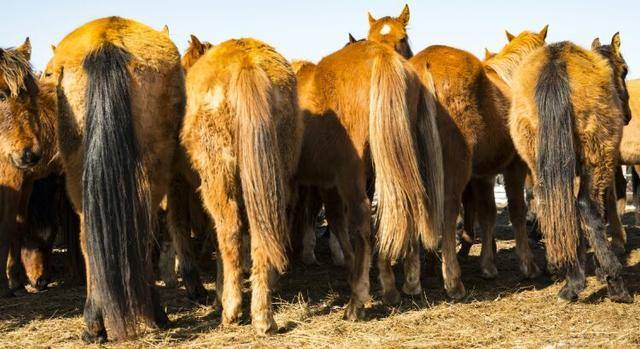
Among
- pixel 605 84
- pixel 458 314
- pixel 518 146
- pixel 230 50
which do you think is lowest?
pixel 458 314

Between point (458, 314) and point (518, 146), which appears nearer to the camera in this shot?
point (458, 314)

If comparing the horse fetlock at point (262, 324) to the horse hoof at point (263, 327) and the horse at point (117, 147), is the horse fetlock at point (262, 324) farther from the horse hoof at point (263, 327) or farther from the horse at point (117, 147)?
the horse at point (117, 147)

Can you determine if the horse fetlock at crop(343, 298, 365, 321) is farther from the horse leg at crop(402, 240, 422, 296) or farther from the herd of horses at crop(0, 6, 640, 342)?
the horse leg at crop(402, 240, 422, 296)

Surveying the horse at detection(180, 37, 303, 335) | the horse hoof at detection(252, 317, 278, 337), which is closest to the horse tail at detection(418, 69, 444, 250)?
the horse at detection(180, 37, 303, 335)

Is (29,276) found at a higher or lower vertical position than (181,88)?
lower

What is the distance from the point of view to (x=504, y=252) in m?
9.85

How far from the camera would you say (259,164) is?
523 centimetres

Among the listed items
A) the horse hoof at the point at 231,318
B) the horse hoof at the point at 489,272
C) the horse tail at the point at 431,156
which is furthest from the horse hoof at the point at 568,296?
the horse hoof at the point at 231,318

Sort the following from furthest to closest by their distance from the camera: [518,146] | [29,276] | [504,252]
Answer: [504,252]
[29,276]
[518,146]

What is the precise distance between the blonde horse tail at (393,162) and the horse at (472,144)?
0.92 m

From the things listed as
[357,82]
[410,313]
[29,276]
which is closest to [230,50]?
[357,82]

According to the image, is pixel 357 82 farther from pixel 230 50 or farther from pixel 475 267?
pixel 475 267

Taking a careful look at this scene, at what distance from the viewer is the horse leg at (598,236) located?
6203mm

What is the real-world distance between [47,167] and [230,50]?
2.72 meters
